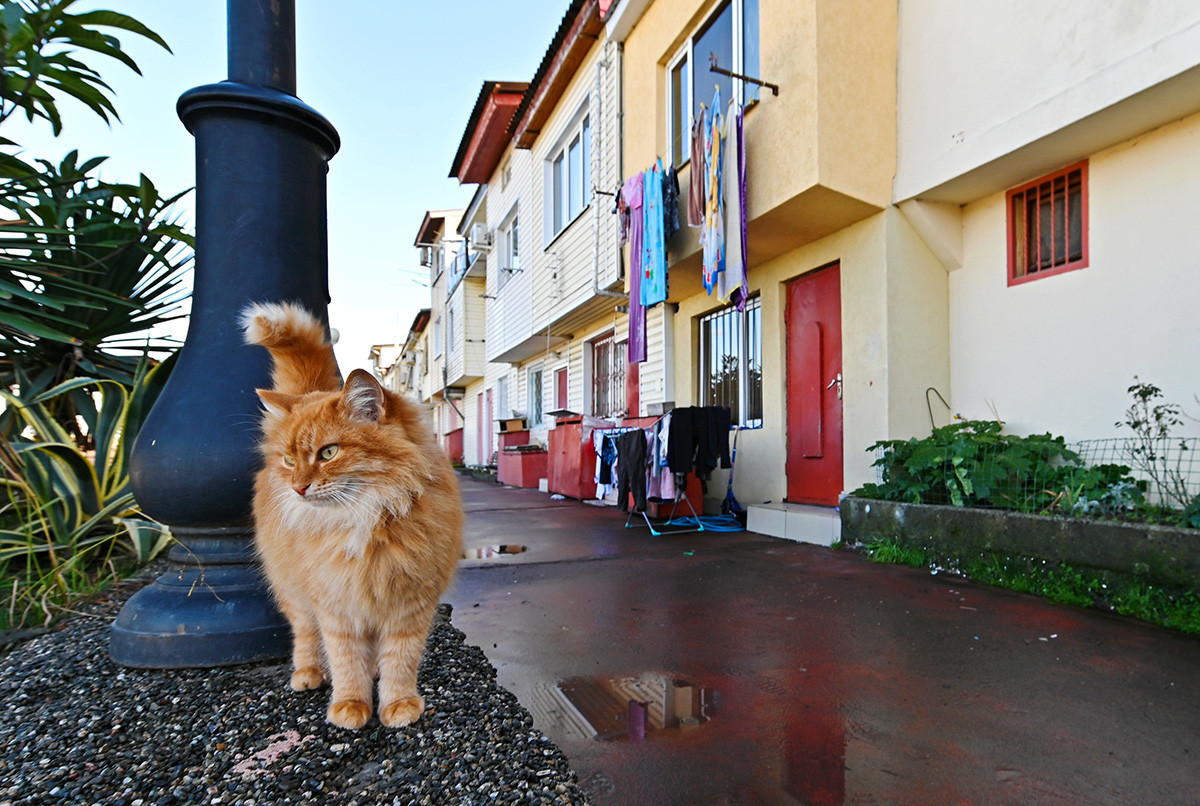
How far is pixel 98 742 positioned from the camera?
1.65 m

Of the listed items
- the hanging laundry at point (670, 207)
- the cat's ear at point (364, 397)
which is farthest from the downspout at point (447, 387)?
the cat's ear at point (364, 397)

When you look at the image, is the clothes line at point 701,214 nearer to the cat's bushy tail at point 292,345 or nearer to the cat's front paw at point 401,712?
the cat's bushy tail at point 292,345

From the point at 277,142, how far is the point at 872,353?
4.81 meters

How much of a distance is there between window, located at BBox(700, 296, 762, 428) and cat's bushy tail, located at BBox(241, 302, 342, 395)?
17.7ft

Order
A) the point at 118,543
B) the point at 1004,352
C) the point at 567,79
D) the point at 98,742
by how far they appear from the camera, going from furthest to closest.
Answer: the point at 567,79 → the point at 1004,352 → the point at 118,543 → the point at 98,742

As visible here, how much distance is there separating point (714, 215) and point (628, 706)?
15.7 ft

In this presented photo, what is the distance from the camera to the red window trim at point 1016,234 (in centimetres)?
445

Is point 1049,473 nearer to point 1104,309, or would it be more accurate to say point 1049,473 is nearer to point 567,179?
point 1104,309

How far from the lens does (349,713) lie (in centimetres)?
179

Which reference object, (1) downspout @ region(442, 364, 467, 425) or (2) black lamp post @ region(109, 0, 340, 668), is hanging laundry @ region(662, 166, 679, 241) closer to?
(2) black lamp post @ region(109, 0, 340, 668)

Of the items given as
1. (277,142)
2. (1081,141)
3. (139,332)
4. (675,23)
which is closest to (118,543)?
(139,332)

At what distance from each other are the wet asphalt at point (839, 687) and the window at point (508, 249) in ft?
36.7

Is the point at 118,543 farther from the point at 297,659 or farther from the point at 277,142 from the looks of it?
the point at 277,142

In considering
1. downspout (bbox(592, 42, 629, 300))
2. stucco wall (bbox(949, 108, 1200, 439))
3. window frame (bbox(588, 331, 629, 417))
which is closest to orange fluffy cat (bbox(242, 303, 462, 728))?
stucco wall (bbox(949, 108, 1200, 439))
